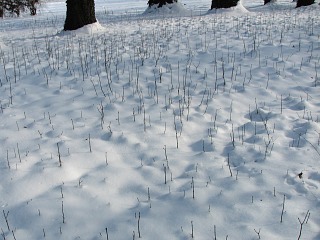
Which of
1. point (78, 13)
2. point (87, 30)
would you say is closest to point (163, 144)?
point (87, 30)

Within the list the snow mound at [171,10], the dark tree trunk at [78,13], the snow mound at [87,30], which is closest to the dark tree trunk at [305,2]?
the snow mound at [171,10]

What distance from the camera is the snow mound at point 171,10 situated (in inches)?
659

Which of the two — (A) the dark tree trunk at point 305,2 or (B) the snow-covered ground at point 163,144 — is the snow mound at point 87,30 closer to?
(B) the snow-covered ground at point 163,144

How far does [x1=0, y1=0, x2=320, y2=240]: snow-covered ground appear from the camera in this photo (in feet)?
9.83

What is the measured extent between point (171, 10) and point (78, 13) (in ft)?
21.2

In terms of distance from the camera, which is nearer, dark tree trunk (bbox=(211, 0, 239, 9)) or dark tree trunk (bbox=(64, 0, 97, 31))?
dark tree trunk (bbox=(64, 0, 97, 31))

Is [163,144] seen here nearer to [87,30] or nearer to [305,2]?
[87,30]

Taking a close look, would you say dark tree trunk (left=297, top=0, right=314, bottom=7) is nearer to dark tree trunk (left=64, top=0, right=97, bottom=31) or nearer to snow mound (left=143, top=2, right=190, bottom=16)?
snow mound (left=143, top=2, right=190, bottom=16)

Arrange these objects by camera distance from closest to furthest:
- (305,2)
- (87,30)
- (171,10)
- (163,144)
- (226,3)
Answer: (163,144), (87,30), (226,3), (305,2), (171,10)

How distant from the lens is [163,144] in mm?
4250

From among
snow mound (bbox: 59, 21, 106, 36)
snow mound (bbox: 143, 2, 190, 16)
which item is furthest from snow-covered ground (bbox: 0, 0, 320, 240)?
snow mound (bbox: 143, 2, 190, 16)

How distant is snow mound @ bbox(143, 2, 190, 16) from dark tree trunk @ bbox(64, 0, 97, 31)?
5817mm

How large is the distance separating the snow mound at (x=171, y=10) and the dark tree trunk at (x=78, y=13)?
5817 millimetres

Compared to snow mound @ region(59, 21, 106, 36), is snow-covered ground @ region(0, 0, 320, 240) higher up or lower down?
lower down
